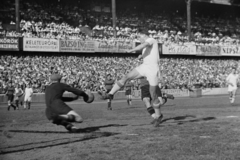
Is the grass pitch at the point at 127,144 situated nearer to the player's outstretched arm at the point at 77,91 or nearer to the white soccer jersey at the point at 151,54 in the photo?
the player's outstretched arm at the point at 77,91

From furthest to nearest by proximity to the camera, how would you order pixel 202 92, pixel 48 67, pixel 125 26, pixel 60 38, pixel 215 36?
pixel 215 36, pixel 125 26, pixel 202 92, pixel 60 38, pixel 48 67

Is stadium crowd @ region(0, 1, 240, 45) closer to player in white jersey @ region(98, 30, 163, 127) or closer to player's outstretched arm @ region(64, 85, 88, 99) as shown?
player in white jersey @ region(98, 30, 163, 127)

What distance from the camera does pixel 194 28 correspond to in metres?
53.2

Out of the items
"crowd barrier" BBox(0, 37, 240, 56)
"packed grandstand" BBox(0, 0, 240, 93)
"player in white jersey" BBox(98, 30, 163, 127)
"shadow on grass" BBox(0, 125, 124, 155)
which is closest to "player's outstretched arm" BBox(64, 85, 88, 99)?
"shadow on grass" BBox(0, 125, 124, 155)

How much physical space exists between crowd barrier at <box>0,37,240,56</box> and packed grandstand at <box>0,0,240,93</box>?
97mm

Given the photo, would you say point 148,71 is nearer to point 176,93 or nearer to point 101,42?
point 101,42

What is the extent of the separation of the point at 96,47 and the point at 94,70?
342 cm

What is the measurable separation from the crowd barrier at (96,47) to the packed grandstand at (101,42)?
0.32 feet

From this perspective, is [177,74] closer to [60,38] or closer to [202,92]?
[202,92]

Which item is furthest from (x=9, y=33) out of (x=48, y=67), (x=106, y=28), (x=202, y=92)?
(x=202, y=92)

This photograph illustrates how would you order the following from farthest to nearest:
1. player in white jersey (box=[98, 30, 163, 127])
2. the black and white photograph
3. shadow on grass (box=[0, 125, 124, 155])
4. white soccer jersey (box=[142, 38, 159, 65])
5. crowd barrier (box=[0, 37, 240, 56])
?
crowd barrier (box=[0, 37, 240, 56]), white soccer jersey (box=[142, 38, 159, 65]), player in white jersey (box=[98, 30, 163, 127]), the black and white photograph, shadow on grass (box=[0, 125, 124, 155])

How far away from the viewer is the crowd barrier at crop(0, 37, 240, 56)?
35219 millimetres

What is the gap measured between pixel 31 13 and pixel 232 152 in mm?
36811

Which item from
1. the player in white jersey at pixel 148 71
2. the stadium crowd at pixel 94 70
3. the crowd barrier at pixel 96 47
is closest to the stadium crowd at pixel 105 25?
the crowd barrier at pixel 96 47
